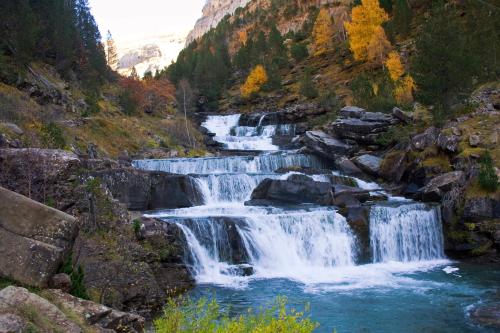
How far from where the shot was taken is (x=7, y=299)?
6.78 m

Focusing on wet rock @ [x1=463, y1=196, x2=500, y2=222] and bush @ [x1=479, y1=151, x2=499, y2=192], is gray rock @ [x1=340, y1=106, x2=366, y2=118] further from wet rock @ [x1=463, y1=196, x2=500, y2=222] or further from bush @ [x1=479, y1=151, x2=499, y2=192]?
wet rock @ [x1=463, y1=196, x2=500, y2=222]

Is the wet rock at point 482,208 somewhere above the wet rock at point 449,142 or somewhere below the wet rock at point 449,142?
below

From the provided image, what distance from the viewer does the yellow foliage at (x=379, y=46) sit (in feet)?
177

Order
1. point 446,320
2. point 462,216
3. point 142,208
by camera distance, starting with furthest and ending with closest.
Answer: point 142,208 < point 462,216 < point 446,320

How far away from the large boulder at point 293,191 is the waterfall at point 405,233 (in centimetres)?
399

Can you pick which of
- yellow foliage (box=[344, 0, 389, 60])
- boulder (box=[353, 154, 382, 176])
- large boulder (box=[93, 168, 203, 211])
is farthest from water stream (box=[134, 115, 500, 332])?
yellow foliage (box=[344, 0, 389, 60])

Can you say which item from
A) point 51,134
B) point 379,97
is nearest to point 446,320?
point 51,134

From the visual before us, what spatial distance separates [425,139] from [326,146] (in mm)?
8660

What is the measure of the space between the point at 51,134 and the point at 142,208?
7.47 meters

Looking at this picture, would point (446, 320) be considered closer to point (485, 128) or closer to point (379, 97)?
point (485, 128)

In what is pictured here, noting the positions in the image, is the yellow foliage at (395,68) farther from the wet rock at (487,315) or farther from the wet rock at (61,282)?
the wet rock at (61,282)

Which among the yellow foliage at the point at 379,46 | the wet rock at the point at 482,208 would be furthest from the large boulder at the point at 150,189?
the yellow foliage at the point at 379,46

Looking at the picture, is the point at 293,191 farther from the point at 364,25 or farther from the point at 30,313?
the point at 364,25

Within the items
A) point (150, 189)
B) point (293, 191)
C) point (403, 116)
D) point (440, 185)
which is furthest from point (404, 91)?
point (150, 189)
